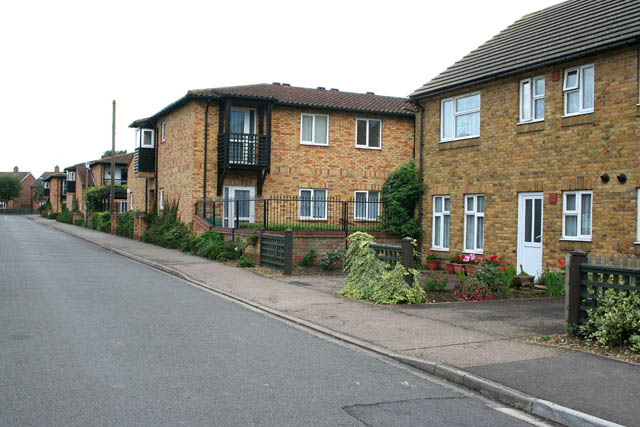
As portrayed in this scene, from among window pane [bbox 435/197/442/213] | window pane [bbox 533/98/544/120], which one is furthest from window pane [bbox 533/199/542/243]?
window pane [bbox 435/197/442/213]

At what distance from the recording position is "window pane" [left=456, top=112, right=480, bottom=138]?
17.6 meters

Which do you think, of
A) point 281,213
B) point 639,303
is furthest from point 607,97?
point 281,213

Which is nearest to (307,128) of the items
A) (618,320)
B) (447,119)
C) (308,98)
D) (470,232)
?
(308,98)

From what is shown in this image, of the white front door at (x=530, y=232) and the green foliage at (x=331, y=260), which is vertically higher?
the white front door at (x=530, y=232)

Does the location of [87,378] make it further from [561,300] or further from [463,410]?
[561,300]

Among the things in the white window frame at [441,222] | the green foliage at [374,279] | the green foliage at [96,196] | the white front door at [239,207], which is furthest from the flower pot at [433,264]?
the green foliage at [96,196]

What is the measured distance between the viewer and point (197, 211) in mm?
24938

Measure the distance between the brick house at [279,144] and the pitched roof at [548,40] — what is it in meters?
7.75

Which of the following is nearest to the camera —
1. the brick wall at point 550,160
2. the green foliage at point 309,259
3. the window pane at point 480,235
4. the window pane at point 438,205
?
the brick wall at point 550,160

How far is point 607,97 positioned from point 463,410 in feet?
34.8

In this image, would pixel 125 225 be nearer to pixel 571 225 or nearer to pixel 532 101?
pixel 532 101

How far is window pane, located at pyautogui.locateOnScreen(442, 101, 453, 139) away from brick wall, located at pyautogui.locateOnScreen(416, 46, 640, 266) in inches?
10.3

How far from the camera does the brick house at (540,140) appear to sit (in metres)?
13.4

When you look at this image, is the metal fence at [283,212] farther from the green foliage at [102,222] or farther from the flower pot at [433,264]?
the green foliage at [102,222]
